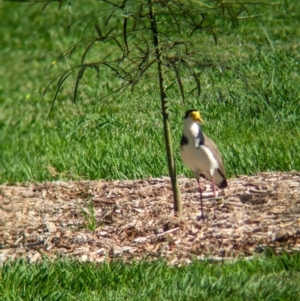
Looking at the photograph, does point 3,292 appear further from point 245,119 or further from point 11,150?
point 11,150

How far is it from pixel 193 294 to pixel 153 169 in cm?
274

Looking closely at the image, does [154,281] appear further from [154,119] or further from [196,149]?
[154,119]

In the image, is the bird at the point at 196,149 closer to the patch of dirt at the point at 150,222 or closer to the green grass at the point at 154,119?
the patch of dirt at the point at 150,222

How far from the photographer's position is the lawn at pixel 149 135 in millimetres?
5164

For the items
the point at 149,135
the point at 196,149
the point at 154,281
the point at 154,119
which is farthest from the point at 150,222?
the point at 154,119

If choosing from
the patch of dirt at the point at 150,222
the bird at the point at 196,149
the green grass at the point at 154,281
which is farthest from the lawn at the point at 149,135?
the bird at the point at 196,149

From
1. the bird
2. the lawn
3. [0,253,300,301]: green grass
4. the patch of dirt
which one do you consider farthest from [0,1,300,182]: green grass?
[0,253,300,301]: green grass

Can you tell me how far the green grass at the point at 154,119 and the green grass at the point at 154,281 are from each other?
131cm

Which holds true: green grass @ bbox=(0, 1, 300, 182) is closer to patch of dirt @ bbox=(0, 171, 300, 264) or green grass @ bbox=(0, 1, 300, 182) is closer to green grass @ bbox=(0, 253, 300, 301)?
patch of dirt @ bbox=(0, 171, 300, 264)

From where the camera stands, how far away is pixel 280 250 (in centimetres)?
547

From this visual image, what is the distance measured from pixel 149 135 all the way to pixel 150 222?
7.99 feet

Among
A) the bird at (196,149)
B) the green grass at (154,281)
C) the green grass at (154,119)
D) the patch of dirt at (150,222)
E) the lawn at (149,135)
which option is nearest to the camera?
the green grass at (154,281)

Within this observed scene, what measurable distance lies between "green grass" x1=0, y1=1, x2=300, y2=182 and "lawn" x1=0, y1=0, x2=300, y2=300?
1 cm

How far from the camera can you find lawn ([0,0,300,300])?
5164mm
